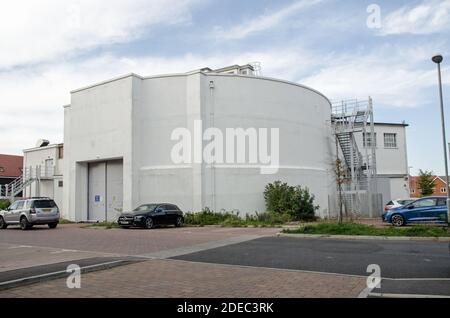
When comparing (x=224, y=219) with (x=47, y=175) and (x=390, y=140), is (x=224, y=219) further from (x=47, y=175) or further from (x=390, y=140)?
(x=390, y=140)

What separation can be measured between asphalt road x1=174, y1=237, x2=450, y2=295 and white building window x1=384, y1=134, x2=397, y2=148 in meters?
33.2

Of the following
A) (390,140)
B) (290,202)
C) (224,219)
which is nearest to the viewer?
(224,219)

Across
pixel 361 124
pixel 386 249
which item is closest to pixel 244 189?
pixel 361 124

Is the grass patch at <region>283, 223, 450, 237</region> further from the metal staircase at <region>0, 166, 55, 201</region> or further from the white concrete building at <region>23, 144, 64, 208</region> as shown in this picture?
the metal staircase at <region>0, 166, 55, 201</region>

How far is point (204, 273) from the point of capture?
909 cm

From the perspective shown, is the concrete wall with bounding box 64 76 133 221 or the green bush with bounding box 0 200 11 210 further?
the green bush with bounding box 0 200 11 210

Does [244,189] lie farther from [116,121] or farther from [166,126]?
[116,121]

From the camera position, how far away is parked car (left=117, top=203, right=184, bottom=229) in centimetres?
2372

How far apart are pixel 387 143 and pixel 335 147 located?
12.0m

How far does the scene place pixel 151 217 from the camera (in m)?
23.9

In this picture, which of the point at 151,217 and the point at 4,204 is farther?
the point at 4,204

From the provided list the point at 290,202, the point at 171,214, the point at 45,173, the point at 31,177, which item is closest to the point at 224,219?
the point at 171,214

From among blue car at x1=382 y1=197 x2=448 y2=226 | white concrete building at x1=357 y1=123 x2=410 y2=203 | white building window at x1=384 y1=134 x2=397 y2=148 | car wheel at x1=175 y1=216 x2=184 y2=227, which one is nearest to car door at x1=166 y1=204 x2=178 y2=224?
car wheel at x1=175 y1=216 x2=184 y2=227

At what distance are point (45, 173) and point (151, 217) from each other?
2158 centimetres
